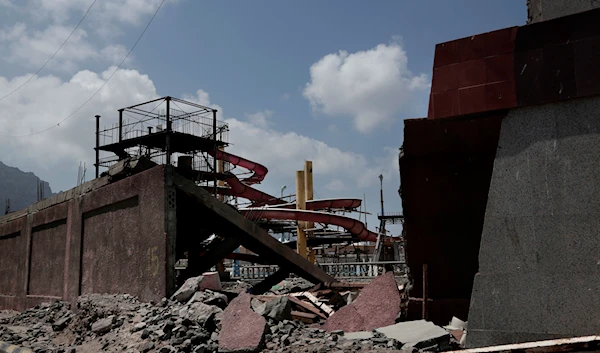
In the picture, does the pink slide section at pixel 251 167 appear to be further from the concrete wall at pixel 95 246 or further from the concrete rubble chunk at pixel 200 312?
the concrete rubble chunk at pixel 200 312

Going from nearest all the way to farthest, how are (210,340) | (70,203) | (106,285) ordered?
1. (210,340)
2. (106,285)
3. (70,203)

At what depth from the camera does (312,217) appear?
2711 centimetres

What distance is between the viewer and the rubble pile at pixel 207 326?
263 inches

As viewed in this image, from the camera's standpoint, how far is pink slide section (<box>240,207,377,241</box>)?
24.4 m

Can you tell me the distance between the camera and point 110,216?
11.7 metres

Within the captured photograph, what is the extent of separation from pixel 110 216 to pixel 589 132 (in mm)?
9607

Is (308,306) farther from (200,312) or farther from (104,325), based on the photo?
(104,325)

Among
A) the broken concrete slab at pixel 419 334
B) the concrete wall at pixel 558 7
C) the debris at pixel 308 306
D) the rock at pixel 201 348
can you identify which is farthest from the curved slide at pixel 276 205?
the concrete wall at pixel 558 7

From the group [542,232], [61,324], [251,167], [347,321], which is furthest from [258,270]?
[542,232]

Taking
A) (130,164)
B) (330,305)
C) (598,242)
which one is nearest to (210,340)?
(330,305)

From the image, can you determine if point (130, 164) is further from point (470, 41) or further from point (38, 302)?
point (470, 41)

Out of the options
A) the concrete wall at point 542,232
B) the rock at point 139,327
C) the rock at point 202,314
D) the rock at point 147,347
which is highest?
the concrete wall at point 542,232

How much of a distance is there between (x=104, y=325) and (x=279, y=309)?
3.82 meters

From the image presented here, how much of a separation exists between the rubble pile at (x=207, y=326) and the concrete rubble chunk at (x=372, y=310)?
2cm
